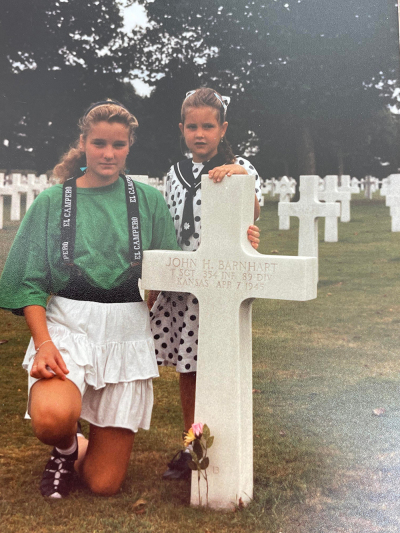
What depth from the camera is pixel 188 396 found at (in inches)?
92.7

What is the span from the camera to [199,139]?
7.41ft

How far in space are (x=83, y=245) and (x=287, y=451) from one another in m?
1.07

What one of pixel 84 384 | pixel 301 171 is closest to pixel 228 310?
pixel 84 384

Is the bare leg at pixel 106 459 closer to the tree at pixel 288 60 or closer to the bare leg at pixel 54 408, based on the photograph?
the bare leg at pixel 54 408

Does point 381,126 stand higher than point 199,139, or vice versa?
point 381,126

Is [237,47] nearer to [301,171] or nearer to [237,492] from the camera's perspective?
[301,171]

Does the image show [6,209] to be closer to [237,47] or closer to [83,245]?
[83,245]

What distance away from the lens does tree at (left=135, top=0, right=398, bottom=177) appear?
2.51 metres

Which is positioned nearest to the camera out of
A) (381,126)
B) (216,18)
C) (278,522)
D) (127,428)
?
(278,522)

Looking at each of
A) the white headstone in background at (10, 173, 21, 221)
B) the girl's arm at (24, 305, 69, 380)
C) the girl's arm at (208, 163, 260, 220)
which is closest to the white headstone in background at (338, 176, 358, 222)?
the girl's arm at (208, 163, 260, 220)

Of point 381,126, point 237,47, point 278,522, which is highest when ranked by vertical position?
point 237,47

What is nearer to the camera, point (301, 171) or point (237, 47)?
point (237, 47)

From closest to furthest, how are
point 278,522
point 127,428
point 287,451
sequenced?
point 278,522, point 127,428, point 287,451

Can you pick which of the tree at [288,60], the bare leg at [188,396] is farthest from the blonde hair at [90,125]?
the bare leg at [188,396]
